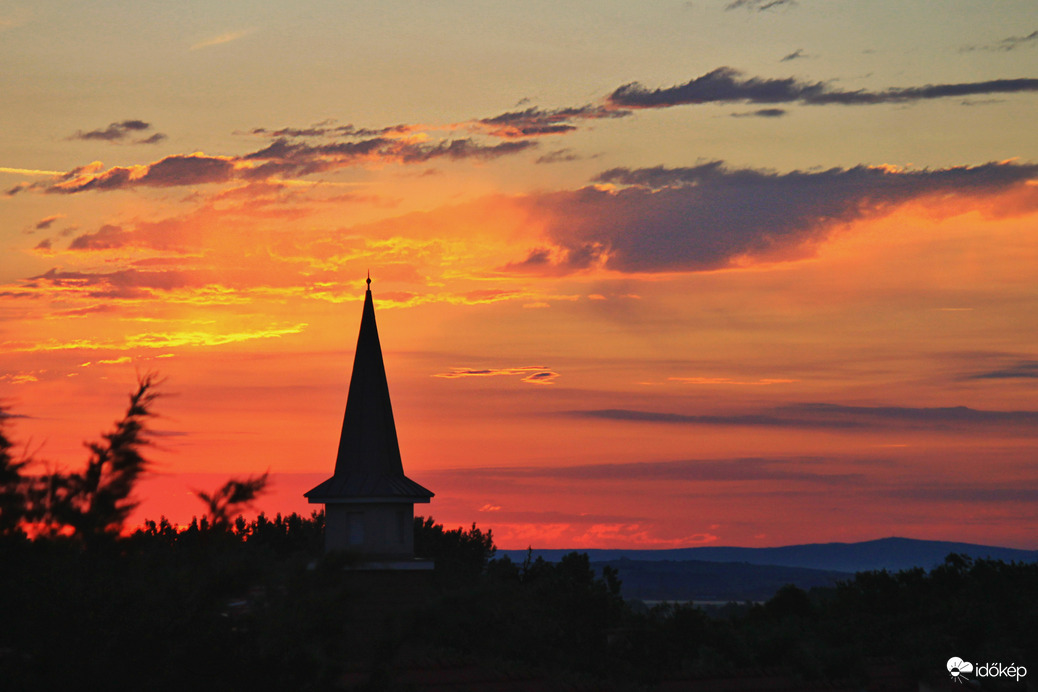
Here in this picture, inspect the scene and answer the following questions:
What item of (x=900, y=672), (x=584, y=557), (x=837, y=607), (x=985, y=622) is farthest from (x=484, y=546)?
(x=900, y=672)

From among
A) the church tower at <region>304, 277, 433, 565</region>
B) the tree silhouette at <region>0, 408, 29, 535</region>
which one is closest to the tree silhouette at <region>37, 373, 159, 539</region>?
the tree silhouette at <region>0, 408, 29, 535</region>

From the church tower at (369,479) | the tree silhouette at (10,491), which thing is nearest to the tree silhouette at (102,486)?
the tree silhouette at (10,491)

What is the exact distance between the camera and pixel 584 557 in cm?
6122

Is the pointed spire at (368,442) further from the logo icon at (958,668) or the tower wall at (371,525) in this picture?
the logo icon at (958,668)

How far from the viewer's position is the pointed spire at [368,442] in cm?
3781

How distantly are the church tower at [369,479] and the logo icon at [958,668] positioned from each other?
57.6 ft

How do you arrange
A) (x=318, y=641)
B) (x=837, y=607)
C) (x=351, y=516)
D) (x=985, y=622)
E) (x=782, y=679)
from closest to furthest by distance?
1. (x=318, y=641)
2. (x=782, y=679)
3. (x=351, y=516)
4. (x=985, y=622)
5. (x=837, y=607)

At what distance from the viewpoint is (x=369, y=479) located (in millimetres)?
37969

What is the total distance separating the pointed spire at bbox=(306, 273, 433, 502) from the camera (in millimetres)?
37812

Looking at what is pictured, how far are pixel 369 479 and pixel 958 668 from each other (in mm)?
19805

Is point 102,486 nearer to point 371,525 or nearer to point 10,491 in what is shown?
point 10,491

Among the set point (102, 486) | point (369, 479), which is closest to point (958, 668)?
point (369, 479)

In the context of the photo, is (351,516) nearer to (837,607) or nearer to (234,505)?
(234,505)

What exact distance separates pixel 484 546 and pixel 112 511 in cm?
7158
